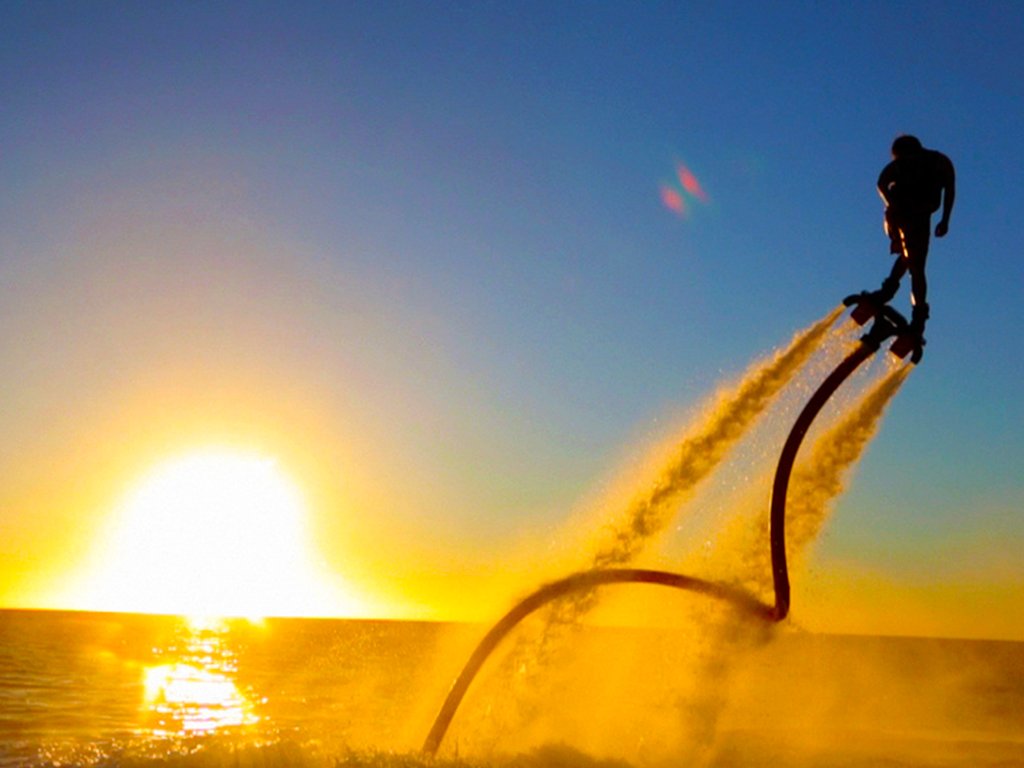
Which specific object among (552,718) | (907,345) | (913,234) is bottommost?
(552,718)

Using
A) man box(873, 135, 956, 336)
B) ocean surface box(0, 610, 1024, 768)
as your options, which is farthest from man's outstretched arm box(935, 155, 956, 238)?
ocean surface box(0, 610, 1024, 768)

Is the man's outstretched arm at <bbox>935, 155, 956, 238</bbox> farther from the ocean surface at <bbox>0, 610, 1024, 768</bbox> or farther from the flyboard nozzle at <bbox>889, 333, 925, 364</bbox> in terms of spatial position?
the ocean surface at <bbox>0, 610, 1024, 768</bbox>

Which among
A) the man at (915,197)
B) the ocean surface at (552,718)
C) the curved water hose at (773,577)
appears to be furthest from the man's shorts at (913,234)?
the ocean surface at (552,718)

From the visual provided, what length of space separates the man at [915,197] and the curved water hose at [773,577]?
80 cm

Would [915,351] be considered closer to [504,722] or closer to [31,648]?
[504,722]

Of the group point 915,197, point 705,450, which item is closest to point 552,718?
point 705,450

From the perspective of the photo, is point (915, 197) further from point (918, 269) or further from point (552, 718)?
point (552, 718)

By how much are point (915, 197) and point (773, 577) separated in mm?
5402

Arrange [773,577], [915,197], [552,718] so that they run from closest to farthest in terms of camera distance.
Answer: [915,197] < [773,577] < [552,718]

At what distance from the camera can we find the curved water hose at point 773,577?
13.6m

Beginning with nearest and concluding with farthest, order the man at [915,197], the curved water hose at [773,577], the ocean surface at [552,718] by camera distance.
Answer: the man at [915,197], the curved water hose at [773,577], the ocean surface at [552,718]

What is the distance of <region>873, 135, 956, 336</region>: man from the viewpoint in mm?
12484

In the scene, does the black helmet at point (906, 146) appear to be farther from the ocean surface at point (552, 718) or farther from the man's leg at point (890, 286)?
the ocean surface at point (552, 718)

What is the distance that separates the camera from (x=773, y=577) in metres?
14.5
